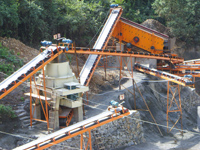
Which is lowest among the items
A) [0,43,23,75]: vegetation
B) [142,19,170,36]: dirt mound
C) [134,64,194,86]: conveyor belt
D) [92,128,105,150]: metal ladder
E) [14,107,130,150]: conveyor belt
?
[92,128,105,150]: metal ladder

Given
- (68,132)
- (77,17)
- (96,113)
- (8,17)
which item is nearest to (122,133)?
(96,113)

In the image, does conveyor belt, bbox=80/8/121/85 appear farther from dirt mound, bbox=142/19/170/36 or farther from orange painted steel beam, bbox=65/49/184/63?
dirt mound, bbox=142/19/170/36

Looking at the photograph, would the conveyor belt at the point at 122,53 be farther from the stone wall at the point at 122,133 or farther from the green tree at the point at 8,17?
the green tree at the point at 8,17

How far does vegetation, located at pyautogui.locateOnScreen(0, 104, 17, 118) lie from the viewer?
33.5 metres

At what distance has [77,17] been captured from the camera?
53.8 metres

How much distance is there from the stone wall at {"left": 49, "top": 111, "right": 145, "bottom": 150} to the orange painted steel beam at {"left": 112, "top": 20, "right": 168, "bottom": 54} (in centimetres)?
1701

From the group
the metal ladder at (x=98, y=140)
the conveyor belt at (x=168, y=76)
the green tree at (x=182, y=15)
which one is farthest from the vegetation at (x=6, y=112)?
the green tree at (x=182, y=15)

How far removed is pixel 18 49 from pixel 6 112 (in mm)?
12267

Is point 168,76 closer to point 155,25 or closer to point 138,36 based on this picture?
point 138,36

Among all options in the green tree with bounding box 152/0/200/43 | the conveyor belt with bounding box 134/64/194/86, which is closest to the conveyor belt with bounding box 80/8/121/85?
the conveyor belt with bounding box 134/64/194/86

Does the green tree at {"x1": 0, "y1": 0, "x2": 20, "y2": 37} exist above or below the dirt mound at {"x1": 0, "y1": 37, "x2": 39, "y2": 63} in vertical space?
→ above

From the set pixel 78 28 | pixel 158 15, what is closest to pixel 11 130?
pixel 78 28

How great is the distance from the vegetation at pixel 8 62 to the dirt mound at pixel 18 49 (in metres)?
1.05

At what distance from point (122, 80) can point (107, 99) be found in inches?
294
